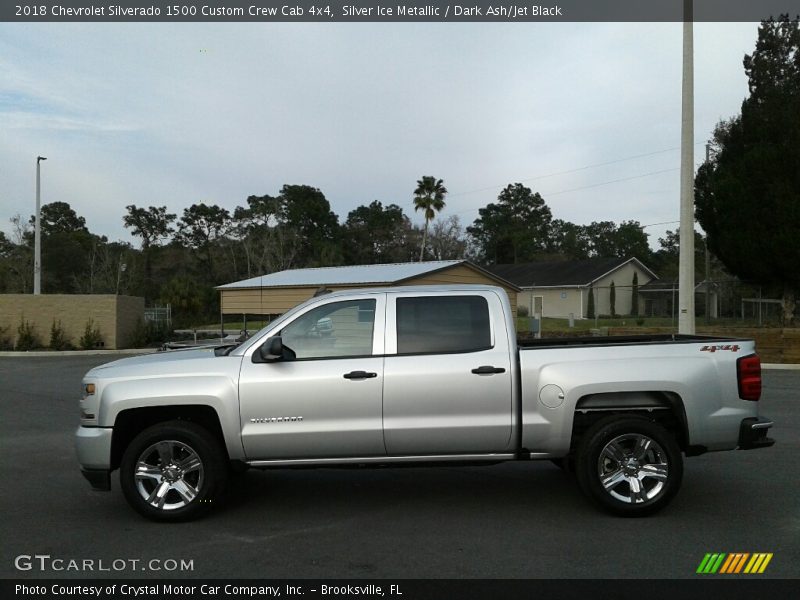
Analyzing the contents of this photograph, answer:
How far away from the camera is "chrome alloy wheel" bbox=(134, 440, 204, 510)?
5.78 metres

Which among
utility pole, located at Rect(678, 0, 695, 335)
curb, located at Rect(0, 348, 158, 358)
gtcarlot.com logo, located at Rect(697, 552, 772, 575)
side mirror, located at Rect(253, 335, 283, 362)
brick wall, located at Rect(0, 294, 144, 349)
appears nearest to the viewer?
gtcarlot.com logo, located at Rect(697, 552, 772, 575)

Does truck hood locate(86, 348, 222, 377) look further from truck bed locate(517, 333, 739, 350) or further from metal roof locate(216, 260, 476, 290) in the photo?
metal roof locate(216, 260, 476, 290)

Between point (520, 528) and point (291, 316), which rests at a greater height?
point (291, 316)

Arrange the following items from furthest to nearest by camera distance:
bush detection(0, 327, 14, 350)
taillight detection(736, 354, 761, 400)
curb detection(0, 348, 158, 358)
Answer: bush detection(0, 327, 14, 350) < curb detection(0, 348, 158, 358) < taillight detection(736, 354, 761, 400)

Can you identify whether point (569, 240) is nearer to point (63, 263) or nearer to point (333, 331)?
point (63, 263)

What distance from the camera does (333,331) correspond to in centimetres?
605

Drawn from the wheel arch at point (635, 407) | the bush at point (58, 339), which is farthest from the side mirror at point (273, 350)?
the bush at point (58, 339)

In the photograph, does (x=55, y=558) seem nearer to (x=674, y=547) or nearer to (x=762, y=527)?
(x=674, y=547)

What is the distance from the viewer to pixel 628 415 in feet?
19.5

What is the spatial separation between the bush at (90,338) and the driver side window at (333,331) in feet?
80.9

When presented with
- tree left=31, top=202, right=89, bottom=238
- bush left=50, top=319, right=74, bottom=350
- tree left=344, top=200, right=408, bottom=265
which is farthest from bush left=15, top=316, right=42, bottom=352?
tree left=31, top=202, right=89, bottom=238

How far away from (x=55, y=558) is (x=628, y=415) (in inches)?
176

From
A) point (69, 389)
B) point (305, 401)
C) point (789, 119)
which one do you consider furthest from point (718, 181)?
point (305, 401)

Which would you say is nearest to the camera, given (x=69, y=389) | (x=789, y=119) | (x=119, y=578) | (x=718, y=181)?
(x=119, y=578)
